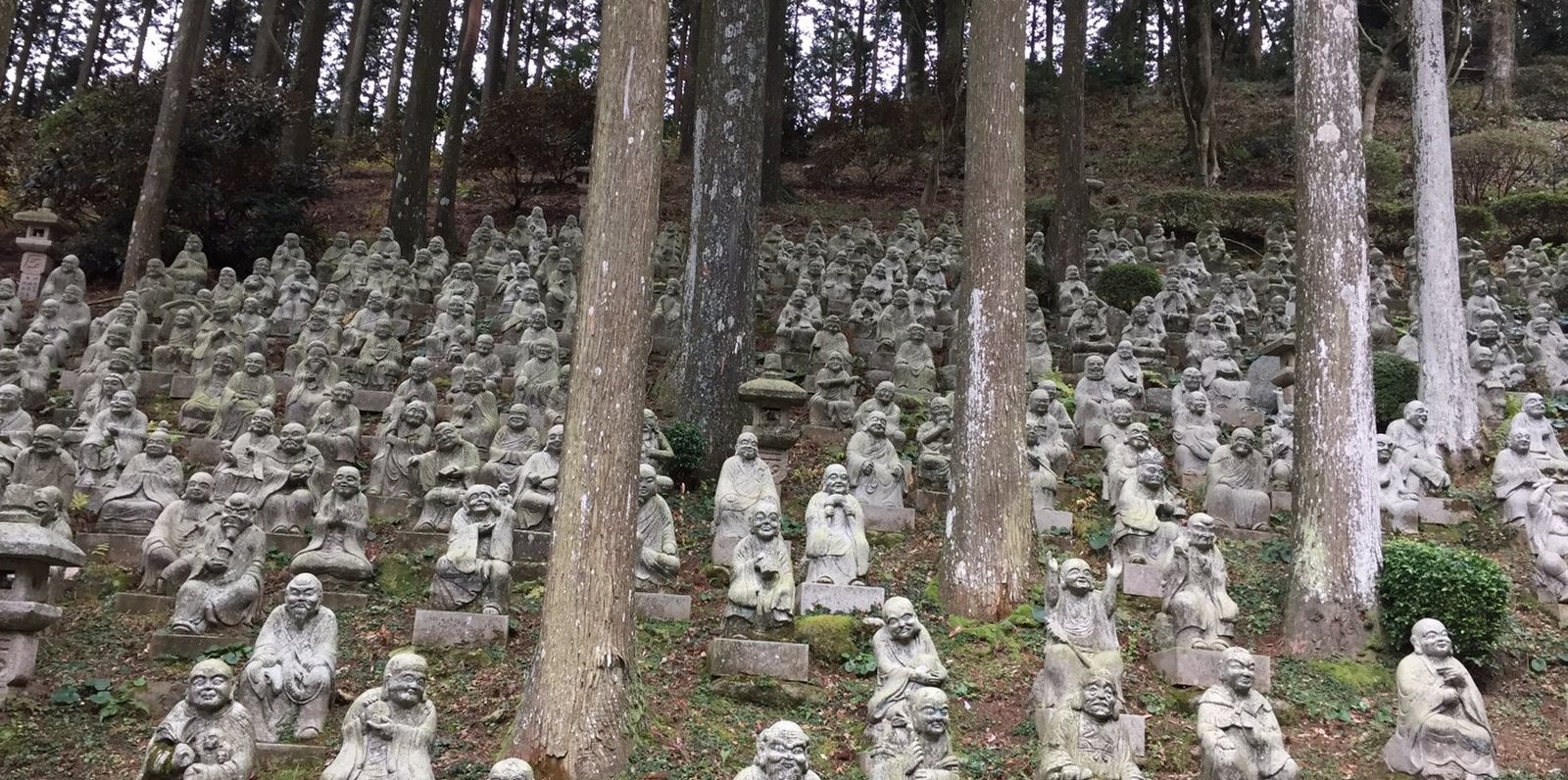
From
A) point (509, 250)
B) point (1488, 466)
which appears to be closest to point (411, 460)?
point (509, 250)

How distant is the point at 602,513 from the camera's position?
25.4 feet

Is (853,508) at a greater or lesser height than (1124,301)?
lesser

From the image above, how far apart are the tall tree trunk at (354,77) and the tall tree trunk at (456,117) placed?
8.74 metres

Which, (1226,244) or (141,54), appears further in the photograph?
(141,54)

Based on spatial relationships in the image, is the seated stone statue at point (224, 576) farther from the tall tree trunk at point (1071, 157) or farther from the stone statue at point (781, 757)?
the tall tree trunk at point (1071, 157)

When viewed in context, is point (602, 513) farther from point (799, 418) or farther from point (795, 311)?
point (795, 311)

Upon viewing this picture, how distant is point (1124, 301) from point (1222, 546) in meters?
9.93

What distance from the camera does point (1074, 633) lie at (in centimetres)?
867

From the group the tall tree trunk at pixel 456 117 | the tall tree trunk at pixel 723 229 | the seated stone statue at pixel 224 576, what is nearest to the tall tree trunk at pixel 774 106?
the tall tree trunk at pixel 456 117

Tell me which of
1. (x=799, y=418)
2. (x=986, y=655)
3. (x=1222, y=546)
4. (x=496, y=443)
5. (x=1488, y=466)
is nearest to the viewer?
(x=986, y=655)

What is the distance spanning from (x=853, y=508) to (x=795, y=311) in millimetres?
7864

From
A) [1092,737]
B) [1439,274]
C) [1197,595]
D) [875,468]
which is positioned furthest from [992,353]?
[1439,274]

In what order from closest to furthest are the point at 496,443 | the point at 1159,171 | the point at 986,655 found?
the point at 986,655
the point at 496,443
the point at 1159,171

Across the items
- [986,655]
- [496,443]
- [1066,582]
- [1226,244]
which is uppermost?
[1226,244]
